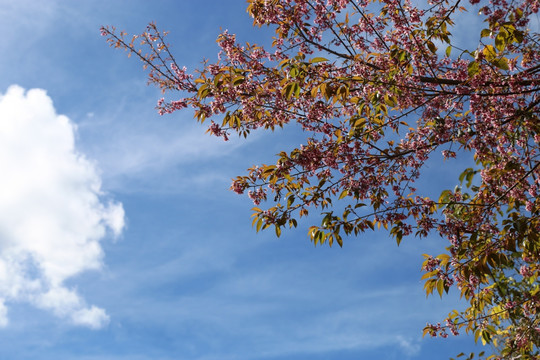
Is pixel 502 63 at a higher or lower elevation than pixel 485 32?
lower

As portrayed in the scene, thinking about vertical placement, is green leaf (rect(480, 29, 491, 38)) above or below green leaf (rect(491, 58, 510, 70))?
above

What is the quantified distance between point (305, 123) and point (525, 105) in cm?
250

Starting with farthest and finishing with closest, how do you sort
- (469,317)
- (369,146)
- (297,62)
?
(469,317), (369,146), (297,62)

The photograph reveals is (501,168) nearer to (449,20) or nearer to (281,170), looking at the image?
(449,20)

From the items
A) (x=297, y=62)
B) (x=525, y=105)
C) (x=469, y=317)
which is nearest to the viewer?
(x=297, y=62)

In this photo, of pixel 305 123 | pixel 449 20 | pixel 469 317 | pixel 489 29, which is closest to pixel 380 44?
pixel 449 20

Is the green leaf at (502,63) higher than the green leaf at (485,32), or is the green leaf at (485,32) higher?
the green leaf at (485,32)

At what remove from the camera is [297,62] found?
195 inches

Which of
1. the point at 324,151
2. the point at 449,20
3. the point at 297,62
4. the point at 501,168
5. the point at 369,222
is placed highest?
the point at 449,20

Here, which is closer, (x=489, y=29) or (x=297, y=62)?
(x=489, y=29)

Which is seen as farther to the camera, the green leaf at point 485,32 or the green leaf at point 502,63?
the green leaf at point 502,63

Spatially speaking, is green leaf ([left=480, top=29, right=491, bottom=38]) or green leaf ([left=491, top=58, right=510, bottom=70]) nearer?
green leaf ([left=480, top=29, right=491, bottom=38])

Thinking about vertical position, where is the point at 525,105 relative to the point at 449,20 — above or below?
below

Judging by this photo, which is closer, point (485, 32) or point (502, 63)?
point (485, 32)
